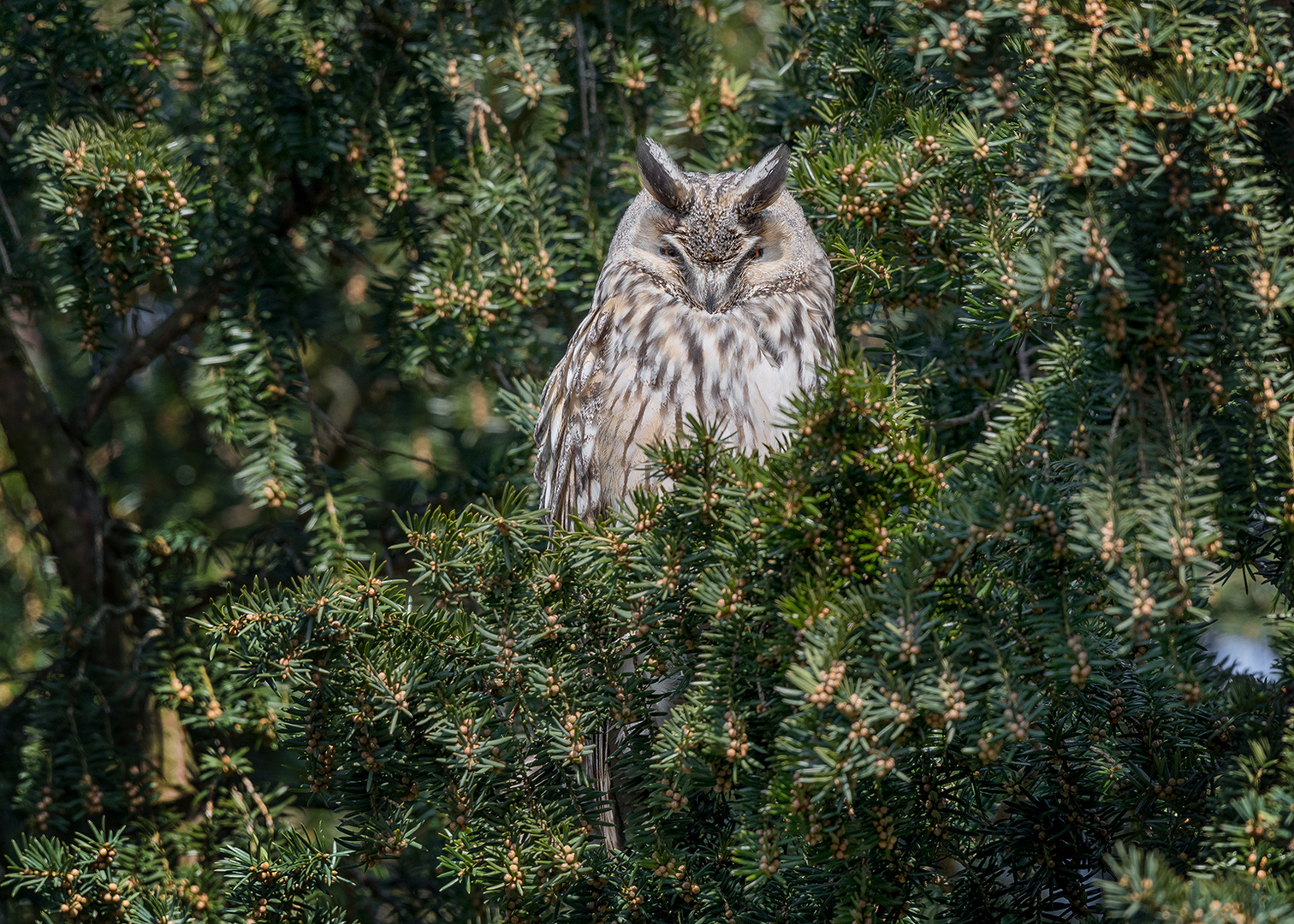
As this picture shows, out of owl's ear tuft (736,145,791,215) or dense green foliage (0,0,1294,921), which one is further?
owl's ear tuft (736,145,791,215)

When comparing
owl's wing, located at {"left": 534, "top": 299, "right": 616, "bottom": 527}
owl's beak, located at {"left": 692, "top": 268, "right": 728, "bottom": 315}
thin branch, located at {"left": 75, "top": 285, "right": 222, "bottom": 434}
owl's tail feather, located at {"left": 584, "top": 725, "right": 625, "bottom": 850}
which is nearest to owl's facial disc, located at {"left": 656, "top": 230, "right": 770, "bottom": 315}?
owl's beak, located at {"left": 692, "top": 268, "right": 728, "bottom": 315}

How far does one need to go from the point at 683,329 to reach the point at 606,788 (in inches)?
40.8

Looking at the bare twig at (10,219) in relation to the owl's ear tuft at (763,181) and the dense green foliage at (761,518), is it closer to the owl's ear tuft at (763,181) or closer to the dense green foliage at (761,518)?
the dense green foliage at (761,518)

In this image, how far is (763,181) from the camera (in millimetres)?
2406

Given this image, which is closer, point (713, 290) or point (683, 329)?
point (683, 329)

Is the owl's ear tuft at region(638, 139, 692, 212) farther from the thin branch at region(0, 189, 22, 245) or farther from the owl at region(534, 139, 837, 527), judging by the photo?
the thin branch at region(0, 189, 22, 245)

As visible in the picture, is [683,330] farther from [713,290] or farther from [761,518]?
[761,518]

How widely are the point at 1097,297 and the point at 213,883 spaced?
2.00m

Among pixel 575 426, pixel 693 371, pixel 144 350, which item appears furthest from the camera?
pixel 144 350

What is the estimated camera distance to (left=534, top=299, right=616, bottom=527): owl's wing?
2365 millimetres

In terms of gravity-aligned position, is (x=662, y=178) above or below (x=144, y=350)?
above

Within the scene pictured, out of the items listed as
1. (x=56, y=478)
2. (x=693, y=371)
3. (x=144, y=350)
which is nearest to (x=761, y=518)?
(x=693, y=371)

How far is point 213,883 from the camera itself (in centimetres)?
212

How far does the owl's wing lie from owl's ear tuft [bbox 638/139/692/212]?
0.28m
